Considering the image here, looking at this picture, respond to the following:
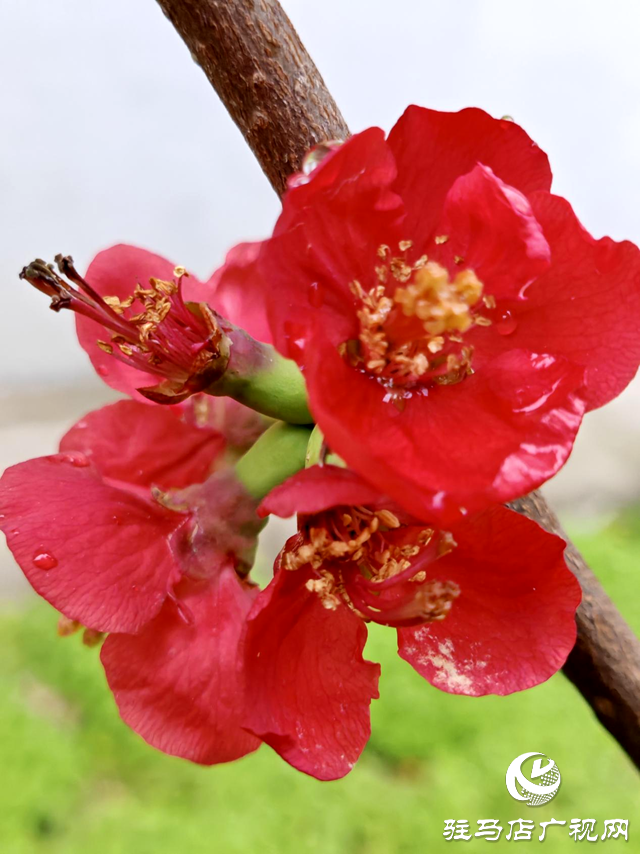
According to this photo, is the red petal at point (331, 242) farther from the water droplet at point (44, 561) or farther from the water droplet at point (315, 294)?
the water droplet at point (44, 561)

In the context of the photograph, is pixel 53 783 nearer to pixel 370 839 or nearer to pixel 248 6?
pixel 370 839

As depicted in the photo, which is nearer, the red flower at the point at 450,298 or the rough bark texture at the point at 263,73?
the red flower at the point at 450,298

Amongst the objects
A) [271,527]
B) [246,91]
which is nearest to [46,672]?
[271,527]

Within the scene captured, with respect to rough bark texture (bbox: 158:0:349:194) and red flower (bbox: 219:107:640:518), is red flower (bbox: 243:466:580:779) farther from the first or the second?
rough bark texture (bbox: 158:0:349:194)

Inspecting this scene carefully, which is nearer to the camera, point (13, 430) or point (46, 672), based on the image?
point (46, 672)

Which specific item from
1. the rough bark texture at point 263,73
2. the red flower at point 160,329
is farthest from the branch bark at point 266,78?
the red flower at point 160,329

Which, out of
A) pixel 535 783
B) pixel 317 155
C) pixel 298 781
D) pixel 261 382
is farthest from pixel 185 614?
pixel 298 781

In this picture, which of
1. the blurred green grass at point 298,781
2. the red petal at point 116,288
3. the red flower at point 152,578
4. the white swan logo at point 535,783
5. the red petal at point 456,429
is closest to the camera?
the red petal at point 456,429

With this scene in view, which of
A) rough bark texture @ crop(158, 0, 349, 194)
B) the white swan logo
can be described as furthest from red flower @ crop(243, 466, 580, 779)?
the white swan logo
